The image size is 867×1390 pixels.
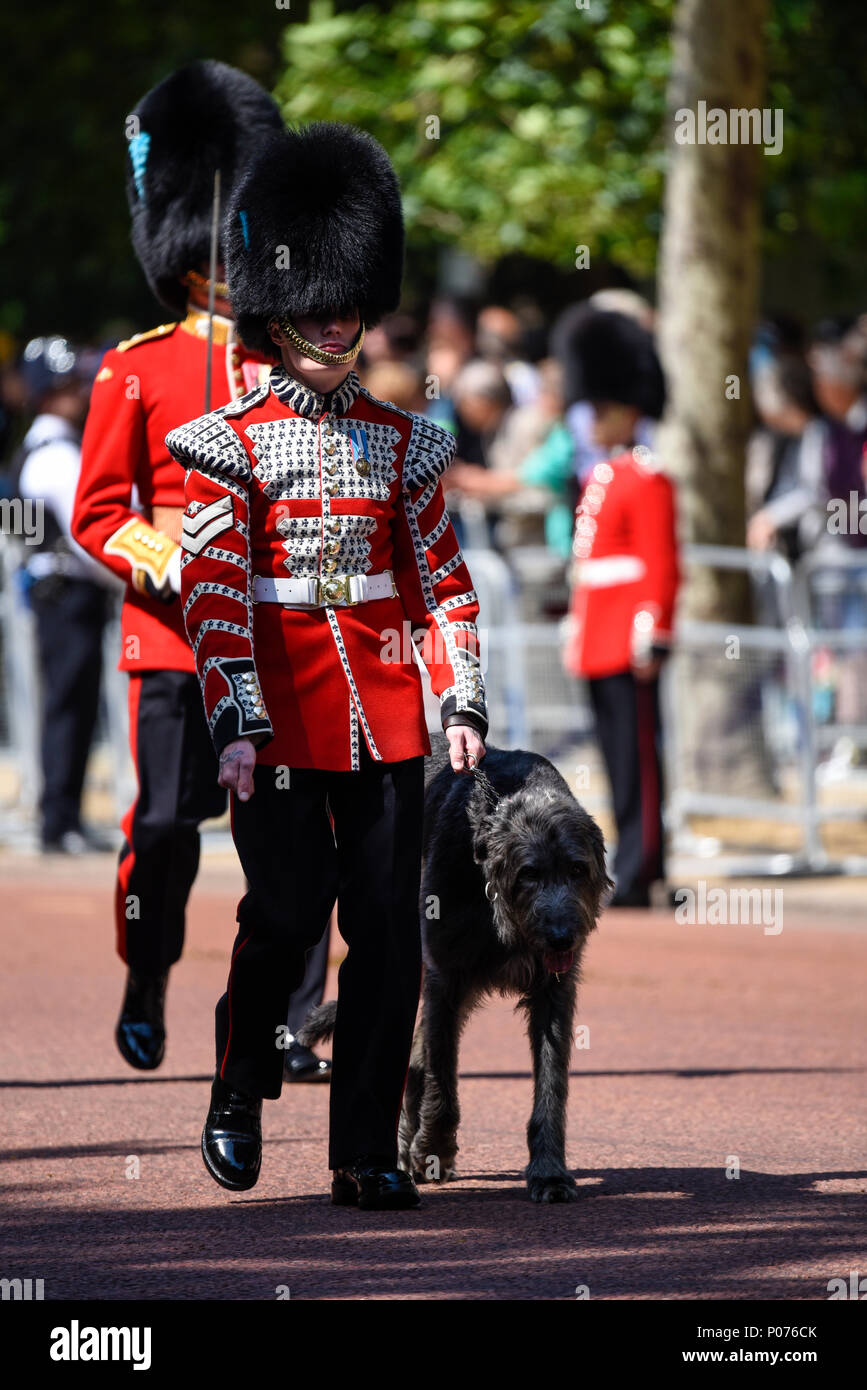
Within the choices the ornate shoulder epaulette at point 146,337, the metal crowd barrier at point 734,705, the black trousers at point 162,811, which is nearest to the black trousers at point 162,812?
the black trousers at point 162,811

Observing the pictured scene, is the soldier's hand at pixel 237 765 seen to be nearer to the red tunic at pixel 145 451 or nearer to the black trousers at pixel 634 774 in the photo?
the red tunic at pixel 145 451

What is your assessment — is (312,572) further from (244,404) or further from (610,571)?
(610,571)

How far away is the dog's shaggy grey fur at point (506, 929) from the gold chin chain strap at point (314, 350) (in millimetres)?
971

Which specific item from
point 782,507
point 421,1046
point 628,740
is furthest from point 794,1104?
point 782,507

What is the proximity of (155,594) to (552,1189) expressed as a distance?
1.82 meters

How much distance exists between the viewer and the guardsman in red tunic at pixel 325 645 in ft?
17.1

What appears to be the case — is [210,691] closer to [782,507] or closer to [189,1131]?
[189,1131]

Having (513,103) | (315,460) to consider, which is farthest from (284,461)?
(513,103)

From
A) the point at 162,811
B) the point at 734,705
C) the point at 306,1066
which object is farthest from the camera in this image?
the point at 734,705

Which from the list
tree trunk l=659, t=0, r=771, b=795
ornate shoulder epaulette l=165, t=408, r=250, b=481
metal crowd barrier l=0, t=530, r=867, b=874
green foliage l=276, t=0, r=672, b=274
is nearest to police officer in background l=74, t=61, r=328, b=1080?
ornate shoulder epaulette l=165, t=408, r=250, b=481

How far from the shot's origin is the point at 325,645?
5238 millimetres

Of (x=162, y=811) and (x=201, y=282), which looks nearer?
(x=162, y=811)

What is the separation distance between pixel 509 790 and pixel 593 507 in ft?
17.8

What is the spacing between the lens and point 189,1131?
6.27 meters
